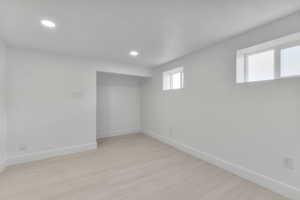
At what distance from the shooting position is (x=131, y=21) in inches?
65.2

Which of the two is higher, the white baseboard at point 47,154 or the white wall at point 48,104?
the white wall at point 48,104

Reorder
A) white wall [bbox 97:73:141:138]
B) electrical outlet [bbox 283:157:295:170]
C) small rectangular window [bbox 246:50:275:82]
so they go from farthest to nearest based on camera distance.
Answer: white wall [bbox 97:73:141:138], small rectangular window [bbox 246:50:275:82], electrical outlet [bbox 283:157:295:170]

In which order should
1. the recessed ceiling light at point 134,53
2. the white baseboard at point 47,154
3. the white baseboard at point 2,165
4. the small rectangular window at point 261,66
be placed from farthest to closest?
the recessed ceiling light at point 134,53 → the white baseboard at point 47,154 → the white baseboard at point 2,165 → the small rectangular window at point 261,66

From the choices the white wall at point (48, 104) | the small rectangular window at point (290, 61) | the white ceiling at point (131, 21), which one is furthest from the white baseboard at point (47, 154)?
the small rectangular window at point (290, 61)

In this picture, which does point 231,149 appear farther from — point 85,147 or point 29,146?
point 29,146

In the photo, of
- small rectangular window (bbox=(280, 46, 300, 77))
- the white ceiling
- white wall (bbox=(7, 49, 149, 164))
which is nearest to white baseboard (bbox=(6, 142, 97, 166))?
white wall (bbox=(7, 49, 149, 164))

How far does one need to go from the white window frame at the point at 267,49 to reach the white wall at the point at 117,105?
3.28 meters

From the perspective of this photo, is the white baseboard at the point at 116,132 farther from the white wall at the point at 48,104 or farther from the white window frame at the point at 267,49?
the white window frame at the point at 267,49

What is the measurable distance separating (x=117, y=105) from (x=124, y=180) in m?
2.77

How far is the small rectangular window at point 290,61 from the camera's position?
1614mm

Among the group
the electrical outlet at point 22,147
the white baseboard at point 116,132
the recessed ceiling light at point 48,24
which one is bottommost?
the white baseboard at point 116,132

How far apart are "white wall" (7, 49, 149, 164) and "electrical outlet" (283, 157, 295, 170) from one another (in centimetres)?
355

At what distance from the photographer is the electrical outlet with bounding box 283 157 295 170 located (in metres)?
1.56

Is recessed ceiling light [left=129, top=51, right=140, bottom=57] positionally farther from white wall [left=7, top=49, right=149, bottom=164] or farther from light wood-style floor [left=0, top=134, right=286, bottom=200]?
light wood-style floor [left=0, top=134, right=286, bottom=200]
